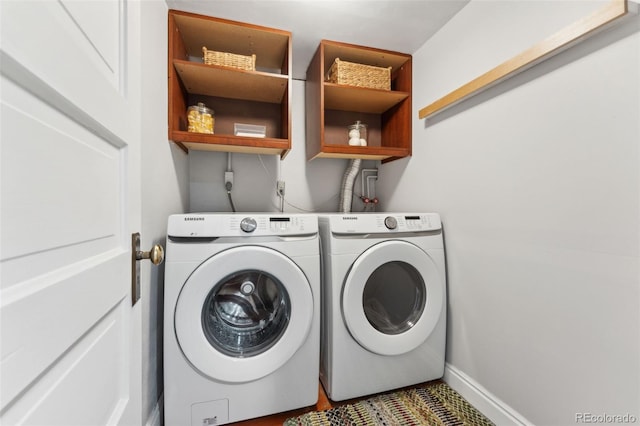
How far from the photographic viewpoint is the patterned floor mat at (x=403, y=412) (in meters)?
1.19

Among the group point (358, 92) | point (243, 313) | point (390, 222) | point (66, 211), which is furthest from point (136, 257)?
point (358, 92)

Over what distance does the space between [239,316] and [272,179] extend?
1046 mm

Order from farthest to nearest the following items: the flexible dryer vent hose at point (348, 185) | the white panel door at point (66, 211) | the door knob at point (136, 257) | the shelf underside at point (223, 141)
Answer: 1. the flexible dryer vent hose at point (348, 185)
2. the shelf underside at point (223, 141)
3. the door knob at point (136, 257)
4. the white panel door at point (66, 211)

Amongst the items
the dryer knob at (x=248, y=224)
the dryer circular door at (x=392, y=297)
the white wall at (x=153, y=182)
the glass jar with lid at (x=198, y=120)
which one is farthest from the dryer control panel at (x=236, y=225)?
the glass jar with lid at (x=198, y=120)

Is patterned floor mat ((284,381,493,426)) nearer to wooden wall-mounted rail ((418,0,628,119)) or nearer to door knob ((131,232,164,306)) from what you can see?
door knob ((131,232,164,306))

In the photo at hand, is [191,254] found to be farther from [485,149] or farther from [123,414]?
[485,149]

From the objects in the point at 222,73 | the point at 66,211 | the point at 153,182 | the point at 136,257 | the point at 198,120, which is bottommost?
the point at 136,257

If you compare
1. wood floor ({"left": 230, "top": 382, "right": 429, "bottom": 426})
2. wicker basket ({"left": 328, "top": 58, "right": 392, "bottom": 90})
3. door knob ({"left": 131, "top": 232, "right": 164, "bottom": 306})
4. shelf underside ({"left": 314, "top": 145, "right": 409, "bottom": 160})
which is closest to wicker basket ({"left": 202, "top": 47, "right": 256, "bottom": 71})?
wicker basket ({"left": 328, "top": 58, "right": 392, "bottom": 90})

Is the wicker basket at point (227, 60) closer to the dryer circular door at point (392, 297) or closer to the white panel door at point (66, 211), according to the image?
the white panel door at point (66, 211)

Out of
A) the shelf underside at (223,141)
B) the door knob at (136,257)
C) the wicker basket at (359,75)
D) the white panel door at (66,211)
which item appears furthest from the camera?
the wicker basket at (359,75)

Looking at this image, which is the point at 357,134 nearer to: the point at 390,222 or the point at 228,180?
the point at 390,222

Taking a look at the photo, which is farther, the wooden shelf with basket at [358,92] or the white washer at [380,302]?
the wooden shelf with basket at [358,92]

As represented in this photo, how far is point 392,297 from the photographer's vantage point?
1.43 meters

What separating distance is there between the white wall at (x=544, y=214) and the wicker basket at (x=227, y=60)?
109 cm
